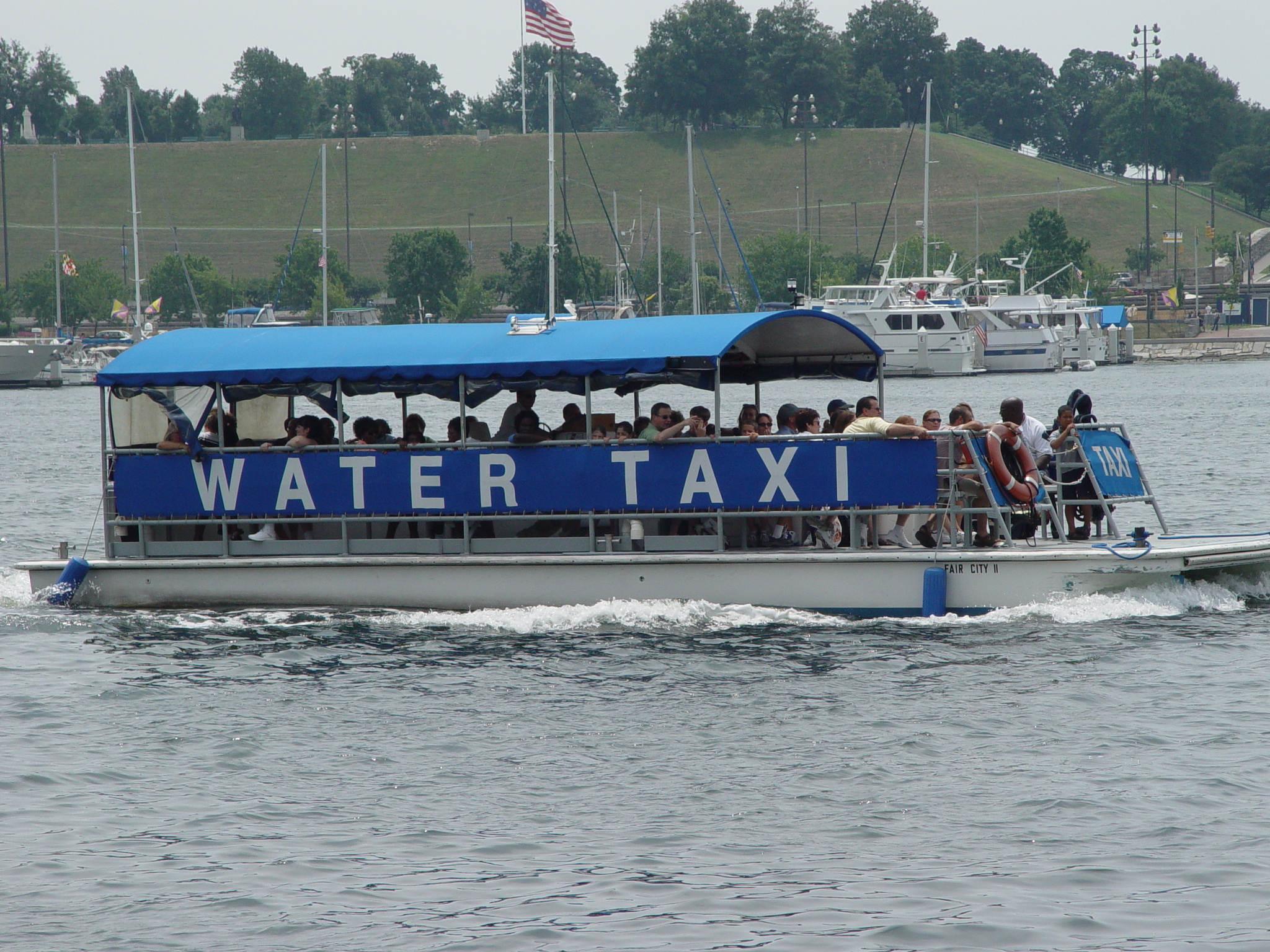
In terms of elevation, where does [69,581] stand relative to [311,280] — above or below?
below

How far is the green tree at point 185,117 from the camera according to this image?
191375 millimetres

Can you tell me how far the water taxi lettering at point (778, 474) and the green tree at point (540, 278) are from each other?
278ft

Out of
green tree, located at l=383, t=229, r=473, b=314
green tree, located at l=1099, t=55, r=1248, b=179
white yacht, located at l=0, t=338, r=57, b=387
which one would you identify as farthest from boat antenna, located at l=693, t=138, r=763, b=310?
green tree, located at l=1099, t=55, r=1248, b=179

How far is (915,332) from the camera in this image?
264 ft

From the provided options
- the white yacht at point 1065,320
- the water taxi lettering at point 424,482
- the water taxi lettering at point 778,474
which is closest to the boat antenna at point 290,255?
the white yacht at point 1065,320

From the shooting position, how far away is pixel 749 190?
158m

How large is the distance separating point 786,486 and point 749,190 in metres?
144

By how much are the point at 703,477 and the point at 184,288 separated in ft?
363

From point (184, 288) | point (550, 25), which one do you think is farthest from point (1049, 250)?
point (550, 25)

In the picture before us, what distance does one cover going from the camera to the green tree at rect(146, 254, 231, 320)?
393 ft

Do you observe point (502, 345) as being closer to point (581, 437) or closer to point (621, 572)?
point (581, 437)

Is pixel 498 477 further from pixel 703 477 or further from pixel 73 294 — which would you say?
pixel 73 294

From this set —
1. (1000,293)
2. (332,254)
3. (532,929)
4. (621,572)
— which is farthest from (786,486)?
(332,254)

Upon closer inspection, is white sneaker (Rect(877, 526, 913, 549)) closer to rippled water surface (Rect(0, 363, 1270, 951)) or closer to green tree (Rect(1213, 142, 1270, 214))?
rippled water surface (Rect(0, 363, 1270, 951))
